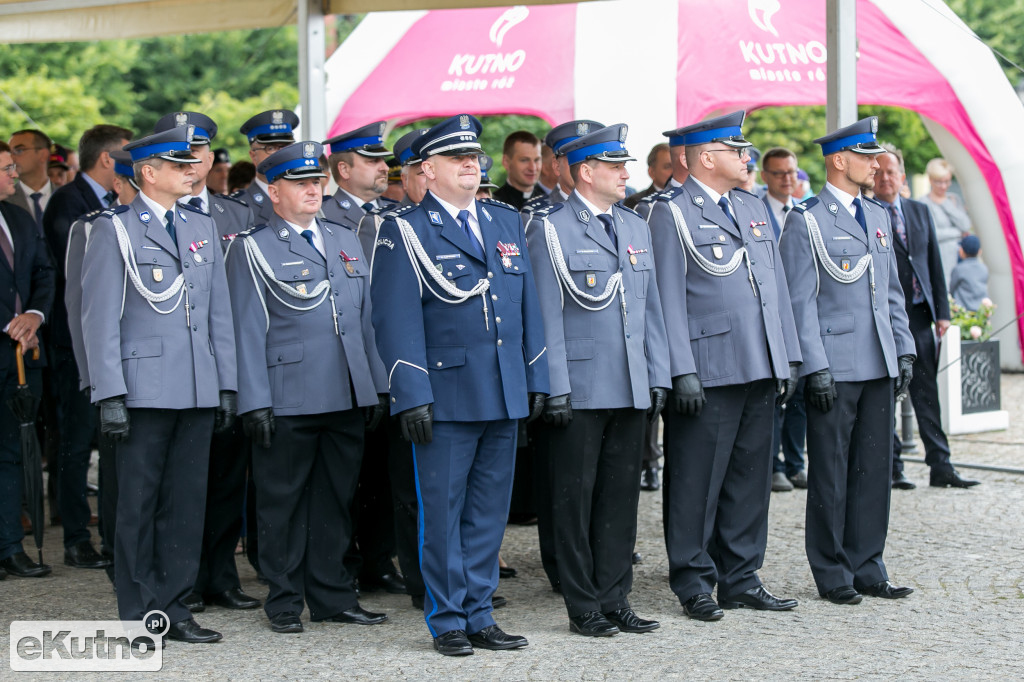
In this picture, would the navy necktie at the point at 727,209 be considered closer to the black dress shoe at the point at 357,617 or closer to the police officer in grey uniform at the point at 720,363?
the police officer in grey uniform at the point at 720,363

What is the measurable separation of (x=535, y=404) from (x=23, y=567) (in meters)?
3.08

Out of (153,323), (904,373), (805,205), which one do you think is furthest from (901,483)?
(153,323)

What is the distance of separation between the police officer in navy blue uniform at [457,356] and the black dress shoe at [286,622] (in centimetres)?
69

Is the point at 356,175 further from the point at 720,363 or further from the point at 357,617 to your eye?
the point at 357,617

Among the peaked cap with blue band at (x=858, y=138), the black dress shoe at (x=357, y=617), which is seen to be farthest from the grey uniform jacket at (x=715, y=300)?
the black dress shoe at (x=357, y=617)

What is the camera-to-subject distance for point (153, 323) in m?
5.38

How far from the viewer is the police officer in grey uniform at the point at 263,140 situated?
6.66m

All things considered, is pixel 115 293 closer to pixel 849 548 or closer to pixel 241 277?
pixel 241 277

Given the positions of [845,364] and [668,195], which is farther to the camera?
[845,364]

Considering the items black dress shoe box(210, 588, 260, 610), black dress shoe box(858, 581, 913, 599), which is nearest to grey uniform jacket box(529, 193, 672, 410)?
black dress shoe box(858, 581, 913, 599)

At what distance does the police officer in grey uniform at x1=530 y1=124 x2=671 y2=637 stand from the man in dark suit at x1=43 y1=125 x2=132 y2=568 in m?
2.77

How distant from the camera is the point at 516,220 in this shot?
5441mm

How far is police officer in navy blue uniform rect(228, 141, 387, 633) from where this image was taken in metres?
5.62

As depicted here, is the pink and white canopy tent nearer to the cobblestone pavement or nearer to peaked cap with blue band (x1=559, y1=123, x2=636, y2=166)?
the cobblestone pavement
